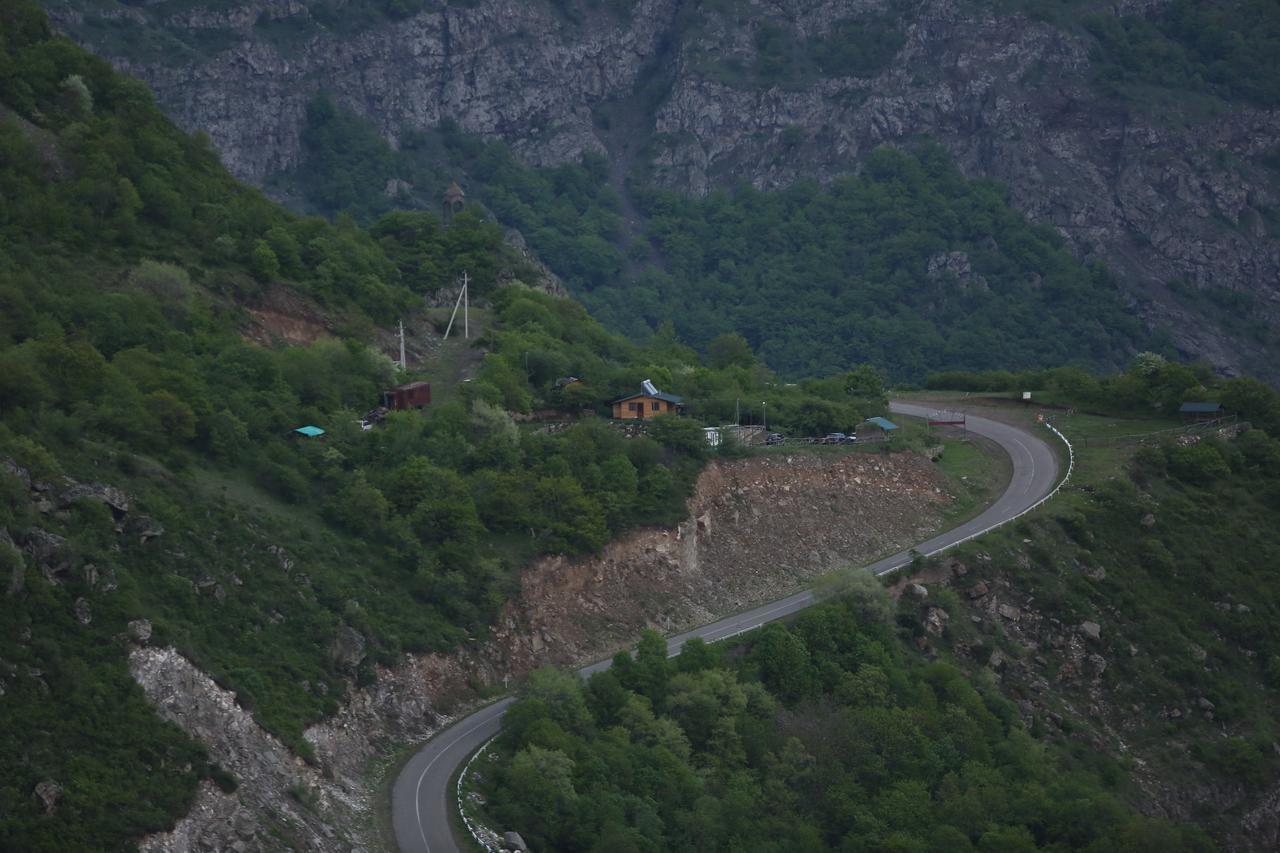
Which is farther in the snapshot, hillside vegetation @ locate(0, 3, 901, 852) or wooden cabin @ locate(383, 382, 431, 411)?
wooden cabin @ locate(383, 382, 431, 411)

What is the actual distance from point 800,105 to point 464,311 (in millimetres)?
88634

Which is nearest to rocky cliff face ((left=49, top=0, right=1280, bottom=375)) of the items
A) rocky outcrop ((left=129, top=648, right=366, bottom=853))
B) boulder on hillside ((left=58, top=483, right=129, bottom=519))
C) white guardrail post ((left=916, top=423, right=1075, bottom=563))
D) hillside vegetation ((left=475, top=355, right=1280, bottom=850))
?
white guardrail post ((left=916, top=423, right=1075, bottom=563))

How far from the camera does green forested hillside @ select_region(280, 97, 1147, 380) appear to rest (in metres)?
166

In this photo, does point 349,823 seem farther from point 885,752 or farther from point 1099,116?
point 1099,116

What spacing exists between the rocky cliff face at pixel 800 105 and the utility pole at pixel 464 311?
62.8 metres

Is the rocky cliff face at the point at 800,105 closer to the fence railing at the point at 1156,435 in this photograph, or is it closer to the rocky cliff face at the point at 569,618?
the fence railing at the point at 1156,435

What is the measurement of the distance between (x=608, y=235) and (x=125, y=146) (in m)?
93.2

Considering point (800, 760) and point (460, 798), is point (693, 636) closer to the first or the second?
Answer: point (800, 760)

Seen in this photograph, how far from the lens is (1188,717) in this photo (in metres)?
80.4

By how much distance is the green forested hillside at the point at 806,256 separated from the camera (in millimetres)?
165625

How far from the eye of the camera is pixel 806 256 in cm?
17825

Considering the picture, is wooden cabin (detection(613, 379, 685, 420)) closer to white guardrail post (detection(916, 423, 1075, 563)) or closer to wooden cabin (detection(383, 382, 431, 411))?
wooden cabin (detection(383, 382, 431, 411))

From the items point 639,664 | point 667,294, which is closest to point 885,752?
point 639,664

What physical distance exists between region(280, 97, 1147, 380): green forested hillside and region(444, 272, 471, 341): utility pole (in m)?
57.3
